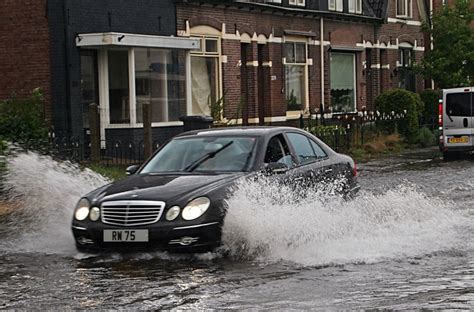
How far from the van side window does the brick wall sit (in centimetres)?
1069

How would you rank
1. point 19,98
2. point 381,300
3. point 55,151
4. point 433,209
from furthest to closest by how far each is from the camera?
point 19,98 < point 55,151 < point 433,209 < point 381,300

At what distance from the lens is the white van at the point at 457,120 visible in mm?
25656

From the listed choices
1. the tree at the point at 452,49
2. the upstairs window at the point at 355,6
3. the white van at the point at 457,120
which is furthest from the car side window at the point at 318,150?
the upstairs window at the point at 355,6

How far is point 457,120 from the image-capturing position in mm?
25797

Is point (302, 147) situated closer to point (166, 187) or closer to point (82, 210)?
point (166, 187)

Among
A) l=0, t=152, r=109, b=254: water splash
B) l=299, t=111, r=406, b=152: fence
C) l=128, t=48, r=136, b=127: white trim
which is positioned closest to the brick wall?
l=128, t=48, r=136, b=127: white trim

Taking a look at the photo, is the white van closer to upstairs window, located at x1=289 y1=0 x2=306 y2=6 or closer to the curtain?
the curtain

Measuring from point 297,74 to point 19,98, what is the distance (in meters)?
12.0

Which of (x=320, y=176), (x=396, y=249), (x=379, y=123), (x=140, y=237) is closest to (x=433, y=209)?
(x=320, y=176)

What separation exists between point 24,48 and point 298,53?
11816 mm

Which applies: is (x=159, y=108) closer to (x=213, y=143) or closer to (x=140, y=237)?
(x=213, y=143)

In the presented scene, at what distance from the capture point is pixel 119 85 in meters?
23.6

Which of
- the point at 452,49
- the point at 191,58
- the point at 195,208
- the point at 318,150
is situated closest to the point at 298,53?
the point at 191,58

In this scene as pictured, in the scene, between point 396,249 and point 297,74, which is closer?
point 396,249
